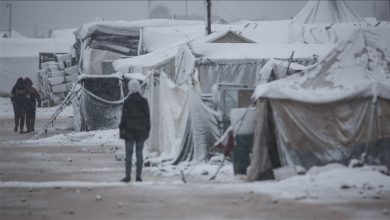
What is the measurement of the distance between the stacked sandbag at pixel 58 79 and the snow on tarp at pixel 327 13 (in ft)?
45.0

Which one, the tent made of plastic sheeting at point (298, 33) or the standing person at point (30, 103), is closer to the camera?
the standing person at point (30, 103)

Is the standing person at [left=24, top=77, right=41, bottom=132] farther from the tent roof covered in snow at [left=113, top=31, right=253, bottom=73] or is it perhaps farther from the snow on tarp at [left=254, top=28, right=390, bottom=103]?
the snow on tarp at [left=254, top=28, right=390, bottom=103]

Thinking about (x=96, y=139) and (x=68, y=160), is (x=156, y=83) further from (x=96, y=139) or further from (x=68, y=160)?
(x=96, y=139)

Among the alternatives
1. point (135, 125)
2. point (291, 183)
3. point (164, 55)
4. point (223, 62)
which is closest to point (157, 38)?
point (164, 55)

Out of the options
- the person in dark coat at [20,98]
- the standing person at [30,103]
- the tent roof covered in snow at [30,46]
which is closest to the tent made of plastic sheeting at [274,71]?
the standing person at [30,103]

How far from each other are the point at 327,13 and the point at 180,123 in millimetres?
21290

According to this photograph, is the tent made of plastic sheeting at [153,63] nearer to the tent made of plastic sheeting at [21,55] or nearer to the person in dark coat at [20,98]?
the person in dark coat at [20,98]

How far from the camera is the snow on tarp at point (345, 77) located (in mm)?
13031

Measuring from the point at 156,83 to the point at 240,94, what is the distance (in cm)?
328

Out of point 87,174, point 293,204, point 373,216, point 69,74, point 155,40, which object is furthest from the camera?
point 69,74

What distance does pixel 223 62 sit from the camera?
21094 mm

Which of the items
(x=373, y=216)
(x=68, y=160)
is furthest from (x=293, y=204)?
→ (x=68, y=160)

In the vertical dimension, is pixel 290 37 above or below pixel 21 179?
above

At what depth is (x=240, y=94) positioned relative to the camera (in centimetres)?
1480
